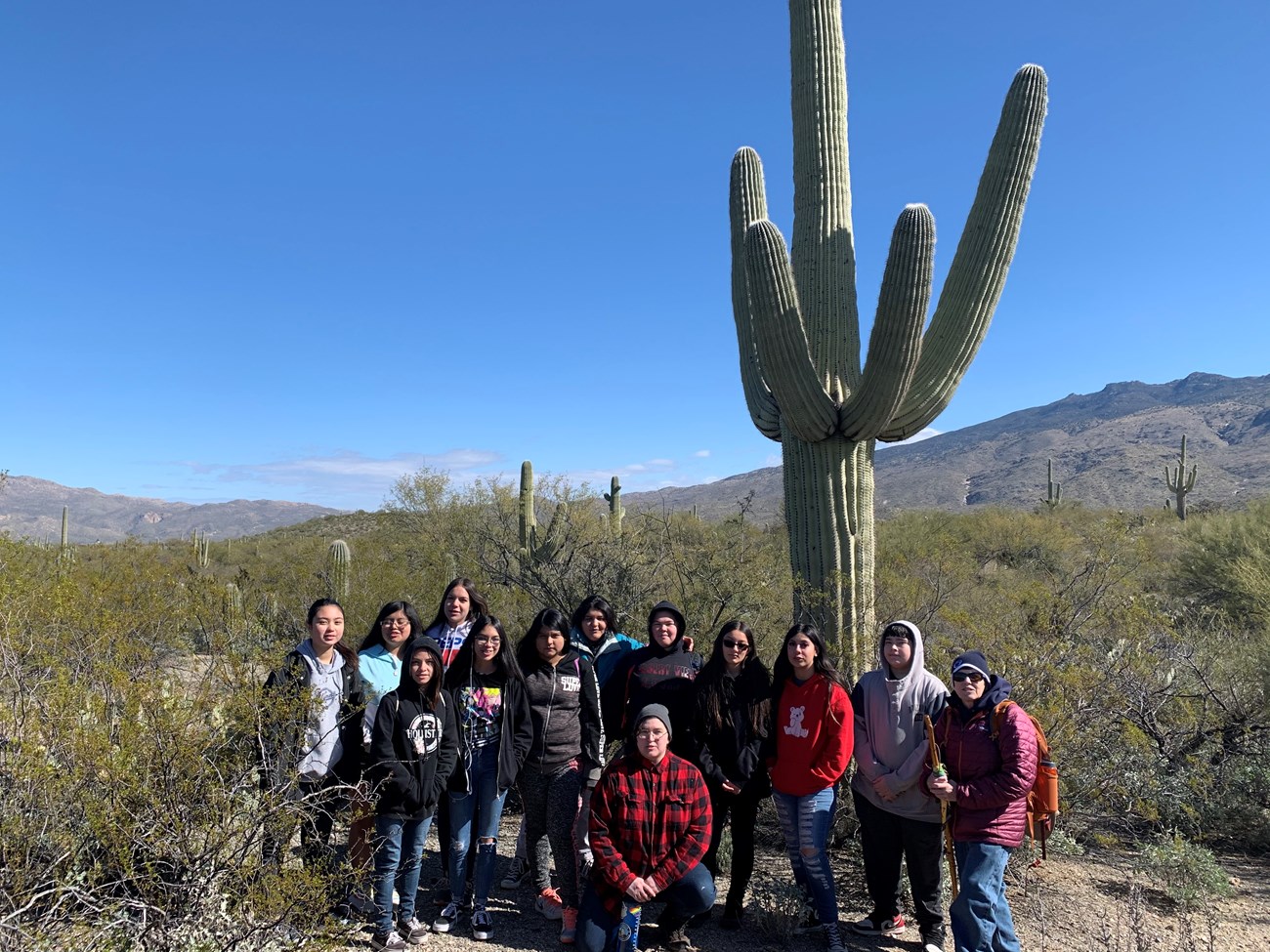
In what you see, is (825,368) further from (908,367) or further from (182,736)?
(182,736)

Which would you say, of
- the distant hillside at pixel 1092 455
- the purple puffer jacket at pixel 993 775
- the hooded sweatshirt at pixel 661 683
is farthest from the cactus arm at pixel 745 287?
the distant hillside at pixel 1092 455

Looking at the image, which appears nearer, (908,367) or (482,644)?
(482,644)

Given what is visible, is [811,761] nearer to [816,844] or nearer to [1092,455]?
[816,844]

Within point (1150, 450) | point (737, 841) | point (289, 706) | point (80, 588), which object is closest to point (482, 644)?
point (289, 706)

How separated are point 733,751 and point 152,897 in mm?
2463

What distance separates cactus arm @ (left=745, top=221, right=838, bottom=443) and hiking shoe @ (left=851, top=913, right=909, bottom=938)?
11.6 ft

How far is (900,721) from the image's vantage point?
151 inches

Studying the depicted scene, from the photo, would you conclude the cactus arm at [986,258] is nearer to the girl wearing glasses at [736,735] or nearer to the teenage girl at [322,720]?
the girl wearing glasses at [736,735]

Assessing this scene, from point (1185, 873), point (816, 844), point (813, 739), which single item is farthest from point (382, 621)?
point (1185, 873)

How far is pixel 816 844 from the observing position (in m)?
3.84

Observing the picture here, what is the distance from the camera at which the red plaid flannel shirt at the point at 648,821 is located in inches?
141

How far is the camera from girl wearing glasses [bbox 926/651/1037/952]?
3.43 metres

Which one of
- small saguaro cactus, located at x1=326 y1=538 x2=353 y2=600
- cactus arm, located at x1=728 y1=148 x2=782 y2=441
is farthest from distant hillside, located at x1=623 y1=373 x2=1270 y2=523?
cactus arm, located at x1=728 y1=148 x2=782 y2=441

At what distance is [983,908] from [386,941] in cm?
264
